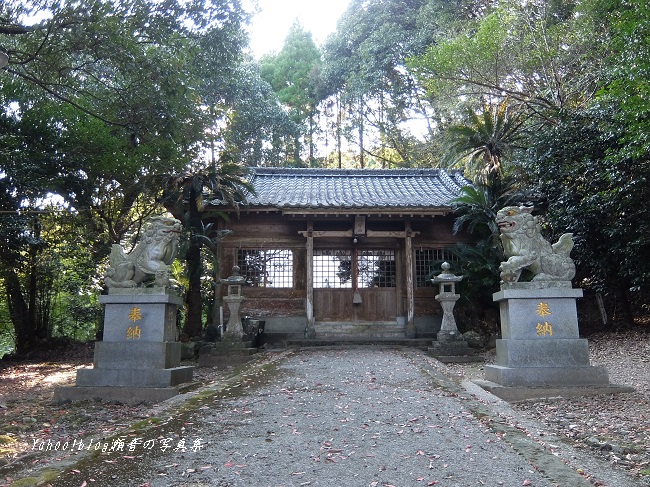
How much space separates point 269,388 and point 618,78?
326 inches

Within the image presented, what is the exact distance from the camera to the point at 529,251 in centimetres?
632

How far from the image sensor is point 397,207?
12.2 m

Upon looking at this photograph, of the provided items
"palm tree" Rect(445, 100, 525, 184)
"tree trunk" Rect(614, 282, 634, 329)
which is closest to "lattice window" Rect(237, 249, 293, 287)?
"palm tree" Rect(445, 100, 525, 184)

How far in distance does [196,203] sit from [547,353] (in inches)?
322

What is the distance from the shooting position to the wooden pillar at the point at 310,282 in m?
12.2

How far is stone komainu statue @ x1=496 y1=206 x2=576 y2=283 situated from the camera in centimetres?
625

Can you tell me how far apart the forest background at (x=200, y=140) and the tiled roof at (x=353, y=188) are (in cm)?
108

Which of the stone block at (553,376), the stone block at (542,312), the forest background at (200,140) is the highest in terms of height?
the forest background at (200,140)

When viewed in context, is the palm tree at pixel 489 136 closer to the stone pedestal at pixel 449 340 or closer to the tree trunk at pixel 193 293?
the stone pedestal at pixel 449 340

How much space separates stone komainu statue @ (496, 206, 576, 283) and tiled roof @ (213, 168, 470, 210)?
229 inches

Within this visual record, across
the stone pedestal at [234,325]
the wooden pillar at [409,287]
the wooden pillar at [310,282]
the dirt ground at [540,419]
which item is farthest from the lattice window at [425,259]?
the stone pedestal at [234,325]

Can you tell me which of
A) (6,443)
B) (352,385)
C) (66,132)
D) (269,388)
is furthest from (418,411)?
(66,132)

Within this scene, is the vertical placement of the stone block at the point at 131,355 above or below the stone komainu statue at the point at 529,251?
below

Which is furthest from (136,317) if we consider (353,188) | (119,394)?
(353,188)
